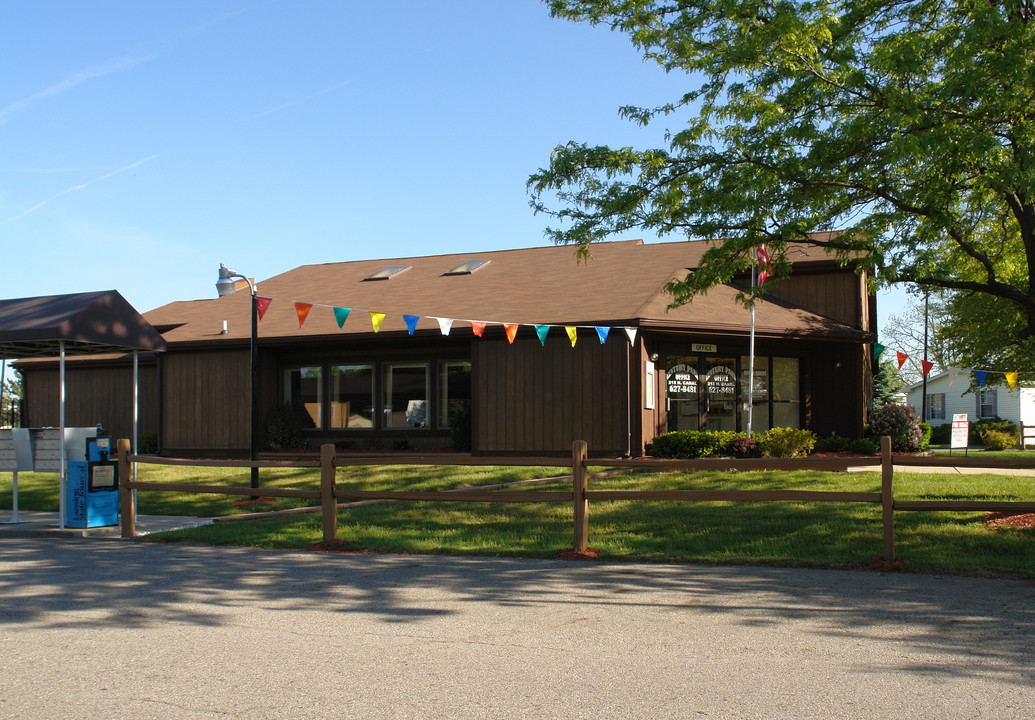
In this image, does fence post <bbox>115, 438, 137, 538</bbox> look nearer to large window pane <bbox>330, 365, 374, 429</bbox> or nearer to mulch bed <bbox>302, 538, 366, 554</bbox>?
mulch bed <bbox>302, 538, 366, 554</bbox>

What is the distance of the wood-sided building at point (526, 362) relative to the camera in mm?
19219

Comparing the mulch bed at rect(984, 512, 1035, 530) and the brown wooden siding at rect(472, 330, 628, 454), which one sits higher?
the brown wooden siding at rect(472, 330, 628, 454)

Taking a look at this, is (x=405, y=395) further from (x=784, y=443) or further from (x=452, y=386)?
(x=784, y=443)

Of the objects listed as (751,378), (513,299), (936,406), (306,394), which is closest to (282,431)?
(306,394)

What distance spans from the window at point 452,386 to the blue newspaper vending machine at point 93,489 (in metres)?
10.2

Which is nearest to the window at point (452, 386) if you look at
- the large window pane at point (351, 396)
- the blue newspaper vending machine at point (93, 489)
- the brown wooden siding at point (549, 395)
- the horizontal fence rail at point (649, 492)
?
the brown wooden siding at point (549, 395)

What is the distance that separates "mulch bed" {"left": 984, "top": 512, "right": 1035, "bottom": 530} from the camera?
33.6ft

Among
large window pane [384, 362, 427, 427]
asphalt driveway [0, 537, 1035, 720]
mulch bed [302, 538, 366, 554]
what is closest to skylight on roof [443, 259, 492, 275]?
large window pane [384, 362, 427, 427]

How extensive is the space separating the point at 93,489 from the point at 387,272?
1521 cm

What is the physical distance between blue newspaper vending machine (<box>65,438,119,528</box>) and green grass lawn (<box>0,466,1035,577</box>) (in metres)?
1.58

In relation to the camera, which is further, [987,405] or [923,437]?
[987,405]

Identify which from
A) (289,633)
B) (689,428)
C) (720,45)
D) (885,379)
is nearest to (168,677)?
(289,633)

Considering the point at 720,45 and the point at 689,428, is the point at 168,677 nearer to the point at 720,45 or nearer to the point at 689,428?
the point at 720,45

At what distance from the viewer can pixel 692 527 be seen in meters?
11.1
